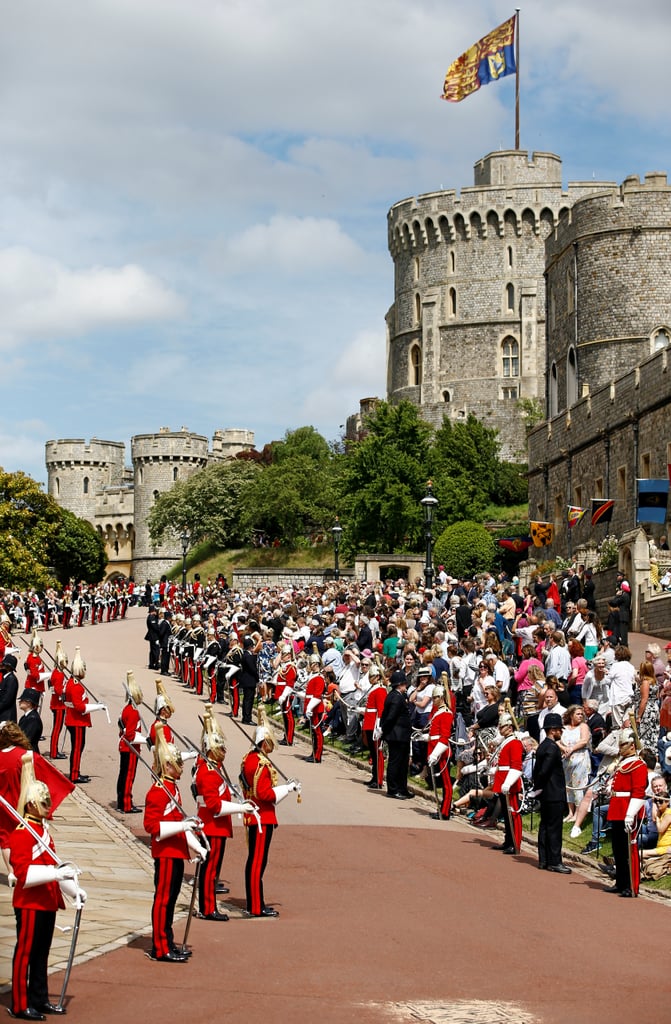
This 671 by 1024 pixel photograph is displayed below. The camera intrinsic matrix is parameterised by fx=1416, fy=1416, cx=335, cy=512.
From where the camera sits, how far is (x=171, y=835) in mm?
10930

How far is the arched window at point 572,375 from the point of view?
5116 centimetres

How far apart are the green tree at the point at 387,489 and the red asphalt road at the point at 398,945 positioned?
47.5 meters

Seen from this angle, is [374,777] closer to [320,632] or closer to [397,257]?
[320,632]

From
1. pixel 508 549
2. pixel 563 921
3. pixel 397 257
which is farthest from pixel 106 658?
pixel 397 257

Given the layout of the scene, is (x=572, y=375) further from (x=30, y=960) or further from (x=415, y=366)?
(x=415, y=366)

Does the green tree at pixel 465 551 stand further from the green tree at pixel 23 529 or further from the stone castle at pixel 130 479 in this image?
the stone castle at pixel 130 479

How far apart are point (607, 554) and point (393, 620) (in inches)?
420

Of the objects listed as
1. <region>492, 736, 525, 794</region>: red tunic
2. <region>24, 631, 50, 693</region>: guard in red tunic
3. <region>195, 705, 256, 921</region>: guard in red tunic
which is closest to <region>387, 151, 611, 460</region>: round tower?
<region>24, 631, 50, 693</region>: guard in red tunic

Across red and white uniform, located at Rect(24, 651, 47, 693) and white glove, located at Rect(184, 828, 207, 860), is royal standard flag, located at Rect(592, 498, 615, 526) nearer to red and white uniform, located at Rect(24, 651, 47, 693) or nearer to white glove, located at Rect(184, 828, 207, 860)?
red and white uniform, located at Rect(24, 651, 47, 693)

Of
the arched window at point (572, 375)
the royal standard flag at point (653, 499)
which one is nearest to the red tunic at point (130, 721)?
the royal standard flag at point (653, 499)

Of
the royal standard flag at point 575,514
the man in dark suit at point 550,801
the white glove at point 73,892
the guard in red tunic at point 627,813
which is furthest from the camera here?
the royal standard flag at point 575,514

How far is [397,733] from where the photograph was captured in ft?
60.7

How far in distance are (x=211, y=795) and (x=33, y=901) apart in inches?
117

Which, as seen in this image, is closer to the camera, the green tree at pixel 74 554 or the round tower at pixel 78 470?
the green tree at pixel 74 554
